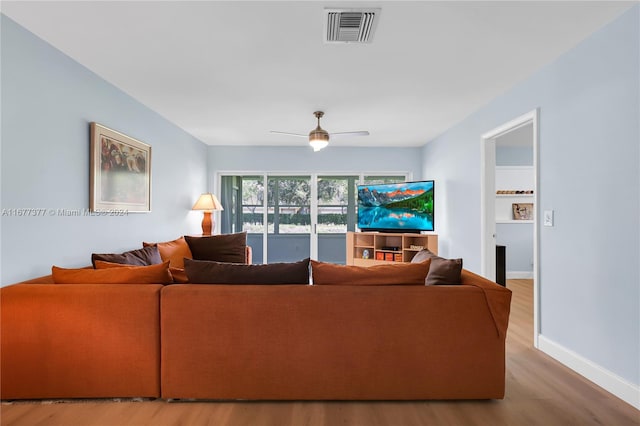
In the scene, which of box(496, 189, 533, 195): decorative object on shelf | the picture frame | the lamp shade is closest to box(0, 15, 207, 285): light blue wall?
the picture frame

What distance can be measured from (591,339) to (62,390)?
337 cm

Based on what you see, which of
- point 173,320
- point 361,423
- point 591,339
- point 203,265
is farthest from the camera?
point 591,339

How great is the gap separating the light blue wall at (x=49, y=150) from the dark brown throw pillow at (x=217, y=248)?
70cm

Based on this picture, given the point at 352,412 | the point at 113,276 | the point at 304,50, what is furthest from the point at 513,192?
the point at 113,276

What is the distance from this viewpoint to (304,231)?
620 centimetres

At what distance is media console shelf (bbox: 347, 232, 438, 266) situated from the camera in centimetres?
520

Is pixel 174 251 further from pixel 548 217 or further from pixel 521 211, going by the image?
pixel 521 211

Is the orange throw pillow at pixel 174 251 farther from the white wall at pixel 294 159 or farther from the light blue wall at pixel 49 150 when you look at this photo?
the white wall at pixel 294 159

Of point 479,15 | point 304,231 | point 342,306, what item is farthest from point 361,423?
point 304,231

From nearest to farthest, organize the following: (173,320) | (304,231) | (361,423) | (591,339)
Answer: (361,423) → (173,320) → (591,339) → (304,231)

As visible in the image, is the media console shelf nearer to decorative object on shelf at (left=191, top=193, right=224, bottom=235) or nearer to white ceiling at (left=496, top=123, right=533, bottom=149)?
white ceiling at (left=496, top=123, right=533, bottom=149)

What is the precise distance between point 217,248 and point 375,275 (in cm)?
269

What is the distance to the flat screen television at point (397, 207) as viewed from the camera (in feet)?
16.8

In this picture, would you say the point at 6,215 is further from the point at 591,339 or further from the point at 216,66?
the point at 591,339
